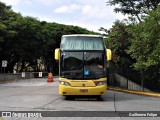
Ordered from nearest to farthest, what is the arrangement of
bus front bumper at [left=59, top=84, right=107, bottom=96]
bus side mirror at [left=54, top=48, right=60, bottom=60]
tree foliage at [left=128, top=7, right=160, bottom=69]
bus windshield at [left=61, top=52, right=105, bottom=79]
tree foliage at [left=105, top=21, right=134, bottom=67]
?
bus front bumper at [left=59, top=84, right=107, bottom=96] < bus windshield at [left=61, top=52, right=105, bottom=79] < bus side mirror at [left=54, top=48, right=60, bottom=60] < tree foliage at [left=128, top=7, right=160, bottom=69] < tree foliage at [left=105, top=21, right=134, bottom=67]

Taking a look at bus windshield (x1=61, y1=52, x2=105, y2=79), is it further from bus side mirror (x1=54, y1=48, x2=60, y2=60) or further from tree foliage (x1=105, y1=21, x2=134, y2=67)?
tree foliage (x1=105, y1=21, x2=134, y2=67)

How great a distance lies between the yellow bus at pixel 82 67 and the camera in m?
18.4

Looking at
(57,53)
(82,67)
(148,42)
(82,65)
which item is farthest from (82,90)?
(148,42)

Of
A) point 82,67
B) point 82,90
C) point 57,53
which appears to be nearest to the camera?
point 82,90

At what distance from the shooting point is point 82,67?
61.5ft

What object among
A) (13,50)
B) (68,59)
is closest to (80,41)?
(68,59)

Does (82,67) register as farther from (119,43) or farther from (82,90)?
(119,43)

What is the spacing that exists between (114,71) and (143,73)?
5.27 meters

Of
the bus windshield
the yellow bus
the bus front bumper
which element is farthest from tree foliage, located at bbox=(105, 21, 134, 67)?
the bus front bumper

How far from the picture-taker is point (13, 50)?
179 feet

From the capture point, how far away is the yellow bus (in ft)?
60.5

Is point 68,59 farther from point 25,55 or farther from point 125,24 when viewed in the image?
point 25,55

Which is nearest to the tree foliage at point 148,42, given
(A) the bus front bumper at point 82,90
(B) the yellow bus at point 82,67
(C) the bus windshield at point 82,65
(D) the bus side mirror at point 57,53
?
(B) the yellow bus at point 82,67

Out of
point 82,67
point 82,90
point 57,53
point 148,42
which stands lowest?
point 82,90
